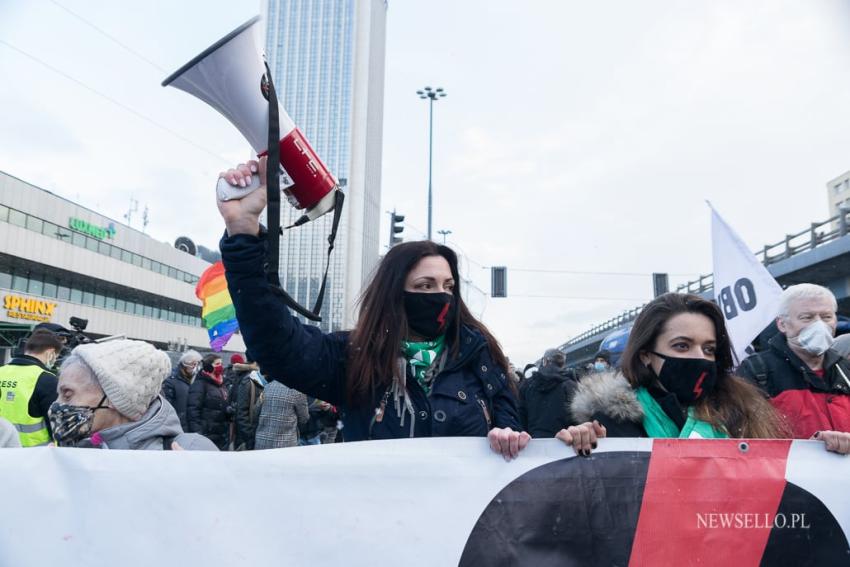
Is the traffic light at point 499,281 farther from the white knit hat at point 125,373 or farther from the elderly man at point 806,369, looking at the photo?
the white knit hat at point 125,373

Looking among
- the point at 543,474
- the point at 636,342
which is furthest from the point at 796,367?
the point at 543,474

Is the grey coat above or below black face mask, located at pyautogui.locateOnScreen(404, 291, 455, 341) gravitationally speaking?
below

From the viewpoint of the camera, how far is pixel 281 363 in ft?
6.25

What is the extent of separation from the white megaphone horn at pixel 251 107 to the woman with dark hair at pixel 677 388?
1189mm

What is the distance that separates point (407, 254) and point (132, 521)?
4.02ft

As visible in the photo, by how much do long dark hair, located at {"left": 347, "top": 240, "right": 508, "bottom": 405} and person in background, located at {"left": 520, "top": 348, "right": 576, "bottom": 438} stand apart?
10.6 feet

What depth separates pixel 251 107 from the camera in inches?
80.0

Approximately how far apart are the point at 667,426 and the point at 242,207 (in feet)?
5.17

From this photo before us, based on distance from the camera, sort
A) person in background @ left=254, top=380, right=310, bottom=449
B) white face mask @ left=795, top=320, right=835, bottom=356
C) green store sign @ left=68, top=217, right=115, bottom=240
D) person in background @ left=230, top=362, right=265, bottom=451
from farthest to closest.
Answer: green store sign @ left=68, top=217, right=115, bottom=240 → person in background @ left=230, top=362, right=265, bottom=451 → person in background @ left=254, top=380, right=310, bottom=449 → white face mask @ left=795, top=320, right=835, bottom=356

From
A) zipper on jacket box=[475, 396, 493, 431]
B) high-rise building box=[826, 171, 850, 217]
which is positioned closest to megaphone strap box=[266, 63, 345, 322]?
zipper on jacket box=[475, 396, 493, 431]

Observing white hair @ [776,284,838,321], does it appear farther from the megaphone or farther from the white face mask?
the megaphone

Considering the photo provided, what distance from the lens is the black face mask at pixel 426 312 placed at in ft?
7.22

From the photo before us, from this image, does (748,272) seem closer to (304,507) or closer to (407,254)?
(407,254)

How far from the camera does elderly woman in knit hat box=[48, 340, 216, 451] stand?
6.84 feet
